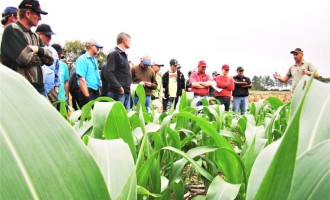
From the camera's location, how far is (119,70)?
3.54 meters

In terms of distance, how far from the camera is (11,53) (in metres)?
2.16

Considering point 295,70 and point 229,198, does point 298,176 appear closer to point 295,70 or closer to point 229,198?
point 229,198

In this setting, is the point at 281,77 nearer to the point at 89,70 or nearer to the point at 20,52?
the point at 89,70

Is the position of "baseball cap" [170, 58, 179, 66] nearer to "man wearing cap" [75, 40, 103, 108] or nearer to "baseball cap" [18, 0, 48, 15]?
"man wearing cap" [75, 40, 103, 108]

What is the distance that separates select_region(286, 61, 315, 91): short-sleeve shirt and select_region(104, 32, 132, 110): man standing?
2.34m

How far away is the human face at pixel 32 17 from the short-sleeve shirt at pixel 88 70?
38.7 inches

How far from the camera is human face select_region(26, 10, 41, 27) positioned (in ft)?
7.57

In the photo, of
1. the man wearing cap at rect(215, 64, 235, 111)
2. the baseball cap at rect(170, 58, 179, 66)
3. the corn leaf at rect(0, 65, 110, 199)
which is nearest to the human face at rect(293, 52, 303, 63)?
the man wearing cap at rect(215, 64, 235, 111)

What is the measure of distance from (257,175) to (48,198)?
355 millimetres

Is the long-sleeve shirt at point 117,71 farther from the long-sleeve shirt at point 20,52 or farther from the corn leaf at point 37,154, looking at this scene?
the corn leaf at point 37,154

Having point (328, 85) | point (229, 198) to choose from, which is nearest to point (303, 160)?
point (328, 85)

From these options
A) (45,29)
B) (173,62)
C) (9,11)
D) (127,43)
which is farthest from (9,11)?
(173,62)

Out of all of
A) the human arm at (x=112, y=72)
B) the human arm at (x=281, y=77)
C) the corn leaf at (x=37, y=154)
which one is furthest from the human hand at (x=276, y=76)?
the corn leaf at (x=37, y=154)

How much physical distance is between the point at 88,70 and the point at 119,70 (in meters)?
0.34
